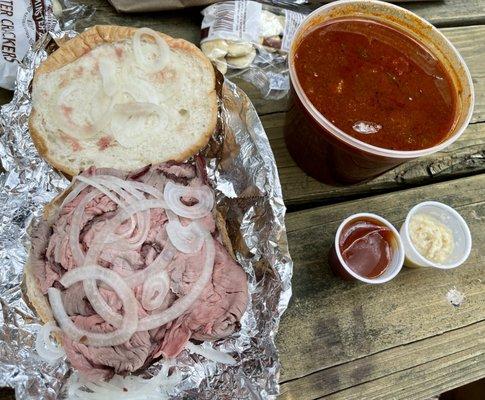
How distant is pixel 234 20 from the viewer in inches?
85.7

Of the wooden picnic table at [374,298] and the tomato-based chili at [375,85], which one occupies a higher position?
the tomato-based chili at [375,85]

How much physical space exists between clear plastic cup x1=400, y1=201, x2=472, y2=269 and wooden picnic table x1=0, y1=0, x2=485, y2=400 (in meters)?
0.11

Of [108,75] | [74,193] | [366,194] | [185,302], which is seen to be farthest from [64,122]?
[366,194]

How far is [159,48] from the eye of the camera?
196 cm

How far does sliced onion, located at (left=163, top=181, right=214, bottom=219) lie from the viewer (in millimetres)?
1666

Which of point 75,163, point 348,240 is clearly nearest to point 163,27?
point 75,163

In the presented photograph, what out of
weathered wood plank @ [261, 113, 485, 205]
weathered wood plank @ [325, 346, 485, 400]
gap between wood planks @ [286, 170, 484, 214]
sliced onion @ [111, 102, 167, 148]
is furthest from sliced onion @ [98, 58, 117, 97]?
weathered wood plank @ [325, 346, 485, 400]

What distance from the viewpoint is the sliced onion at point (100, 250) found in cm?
152

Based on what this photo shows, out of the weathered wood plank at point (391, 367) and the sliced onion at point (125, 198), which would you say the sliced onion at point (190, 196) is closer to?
the sliced onion at point (125, 198)

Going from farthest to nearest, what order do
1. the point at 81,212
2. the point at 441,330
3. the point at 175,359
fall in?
1. the point at 441,330
2. the point at 175,359
3. the point at 81,212

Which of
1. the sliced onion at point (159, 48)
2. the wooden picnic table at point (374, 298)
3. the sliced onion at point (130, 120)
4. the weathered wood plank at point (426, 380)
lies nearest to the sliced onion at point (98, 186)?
the sliced onion at point (130, 120)

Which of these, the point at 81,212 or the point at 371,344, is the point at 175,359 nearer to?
the point at 81,212

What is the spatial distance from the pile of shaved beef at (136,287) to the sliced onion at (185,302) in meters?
0.01

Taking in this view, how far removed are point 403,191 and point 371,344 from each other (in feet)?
2.06
